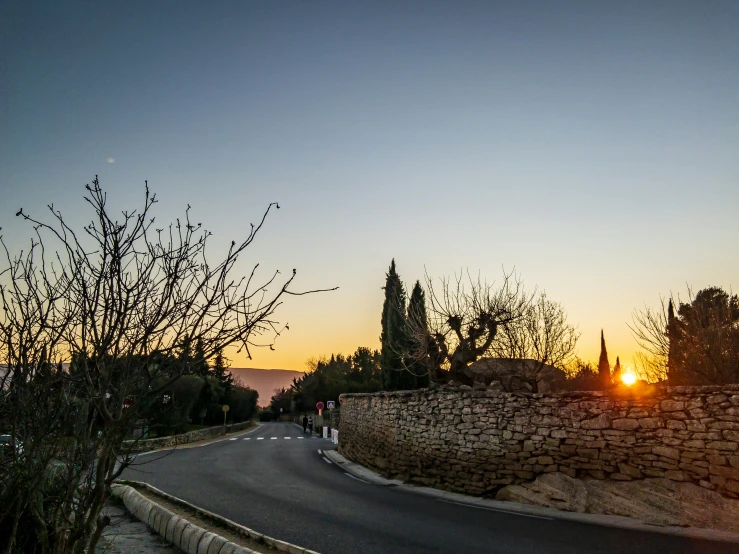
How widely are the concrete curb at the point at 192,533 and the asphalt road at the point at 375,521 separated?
0.88 m

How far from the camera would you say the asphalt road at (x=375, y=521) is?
25.4ft

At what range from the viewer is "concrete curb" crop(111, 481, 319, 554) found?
20.1 feet

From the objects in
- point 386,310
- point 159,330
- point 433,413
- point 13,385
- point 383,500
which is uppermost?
point 386,310

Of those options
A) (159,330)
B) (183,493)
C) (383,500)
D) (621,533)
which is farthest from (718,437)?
(183,493)

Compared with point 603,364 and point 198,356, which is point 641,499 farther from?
point 603,364

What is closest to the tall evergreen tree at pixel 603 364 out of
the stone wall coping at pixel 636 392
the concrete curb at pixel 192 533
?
the stone wall coping at pixel 636 392

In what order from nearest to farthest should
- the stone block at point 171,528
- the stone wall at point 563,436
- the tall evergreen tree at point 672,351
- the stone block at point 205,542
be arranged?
the stone block at point 205,542 → the stone block at point 171,528 → the stone wall at point 563,436 → the tall evergreen tree at point 672,351

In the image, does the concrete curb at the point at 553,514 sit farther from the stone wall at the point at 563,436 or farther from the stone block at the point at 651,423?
the stone block at the point at 651,423

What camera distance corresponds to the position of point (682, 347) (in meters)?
17.2

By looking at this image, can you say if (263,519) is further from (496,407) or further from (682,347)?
(682,347)

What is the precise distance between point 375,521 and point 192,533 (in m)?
3.94

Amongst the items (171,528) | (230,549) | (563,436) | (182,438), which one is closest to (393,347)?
(182,438)

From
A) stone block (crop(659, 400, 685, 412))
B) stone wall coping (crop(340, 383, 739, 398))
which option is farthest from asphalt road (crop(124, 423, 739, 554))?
stone wall coping (crop(340, 383, 739, 398))

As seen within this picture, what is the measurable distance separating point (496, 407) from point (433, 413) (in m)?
2.69
